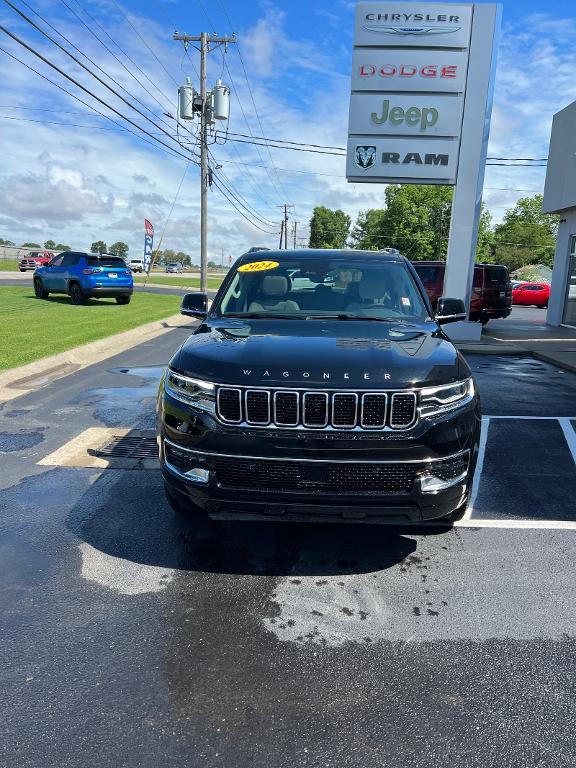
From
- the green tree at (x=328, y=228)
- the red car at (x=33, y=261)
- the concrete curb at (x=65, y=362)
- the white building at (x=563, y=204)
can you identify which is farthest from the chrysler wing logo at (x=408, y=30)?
the green tree at (x=328, y=228)

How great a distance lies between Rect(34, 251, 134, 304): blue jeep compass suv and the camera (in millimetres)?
19281

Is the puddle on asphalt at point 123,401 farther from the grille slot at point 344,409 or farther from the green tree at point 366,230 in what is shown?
the green tree at point 366,230

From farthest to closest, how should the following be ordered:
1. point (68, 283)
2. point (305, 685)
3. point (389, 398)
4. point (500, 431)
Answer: point (68, 283), point (500, 431), point (389, 398), point (305, 685)

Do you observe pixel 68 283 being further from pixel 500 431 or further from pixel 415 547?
pixel 415 547

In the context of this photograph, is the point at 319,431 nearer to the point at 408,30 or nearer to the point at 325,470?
the point at 325,470

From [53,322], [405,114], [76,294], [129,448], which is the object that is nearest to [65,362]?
[53,322]

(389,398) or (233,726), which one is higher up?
(389,398)

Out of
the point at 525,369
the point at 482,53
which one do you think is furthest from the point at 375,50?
the point at 525,369

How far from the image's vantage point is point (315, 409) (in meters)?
2.98

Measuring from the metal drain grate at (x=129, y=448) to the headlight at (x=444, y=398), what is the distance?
2.80 meters

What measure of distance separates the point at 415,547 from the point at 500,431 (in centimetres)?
327

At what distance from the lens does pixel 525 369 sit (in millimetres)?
11141

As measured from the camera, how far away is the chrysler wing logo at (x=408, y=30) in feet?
46.9

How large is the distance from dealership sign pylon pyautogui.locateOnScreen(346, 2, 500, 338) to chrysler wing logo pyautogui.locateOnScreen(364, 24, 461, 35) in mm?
25
